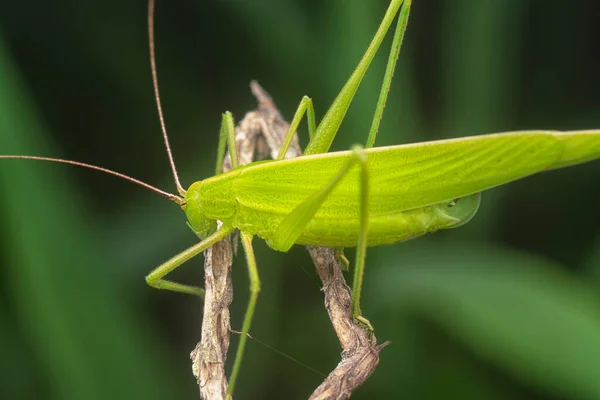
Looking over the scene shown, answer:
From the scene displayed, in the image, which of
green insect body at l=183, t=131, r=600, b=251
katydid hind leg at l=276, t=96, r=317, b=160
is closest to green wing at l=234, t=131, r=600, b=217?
green insect body at l=183, t=131, r=600, b=251

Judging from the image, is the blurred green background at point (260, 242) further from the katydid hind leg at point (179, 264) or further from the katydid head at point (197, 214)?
the katydid head at point (197, 214)

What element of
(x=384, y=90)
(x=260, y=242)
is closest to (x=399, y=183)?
(x=384, y=90)

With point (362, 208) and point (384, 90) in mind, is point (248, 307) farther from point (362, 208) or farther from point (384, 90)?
point (384, 90)

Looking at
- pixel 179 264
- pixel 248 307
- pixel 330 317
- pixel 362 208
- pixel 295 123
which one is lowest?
pixel 330 317

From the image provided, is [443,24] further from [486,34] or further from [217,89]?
[217,89]

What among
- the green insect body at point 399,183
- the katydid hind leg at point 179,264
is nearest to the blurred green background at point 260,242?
the katydid hind leg at point 179,264

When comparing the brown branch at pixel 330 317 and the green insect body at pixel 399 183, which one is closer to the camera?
the brown branch at pixel 330 317
